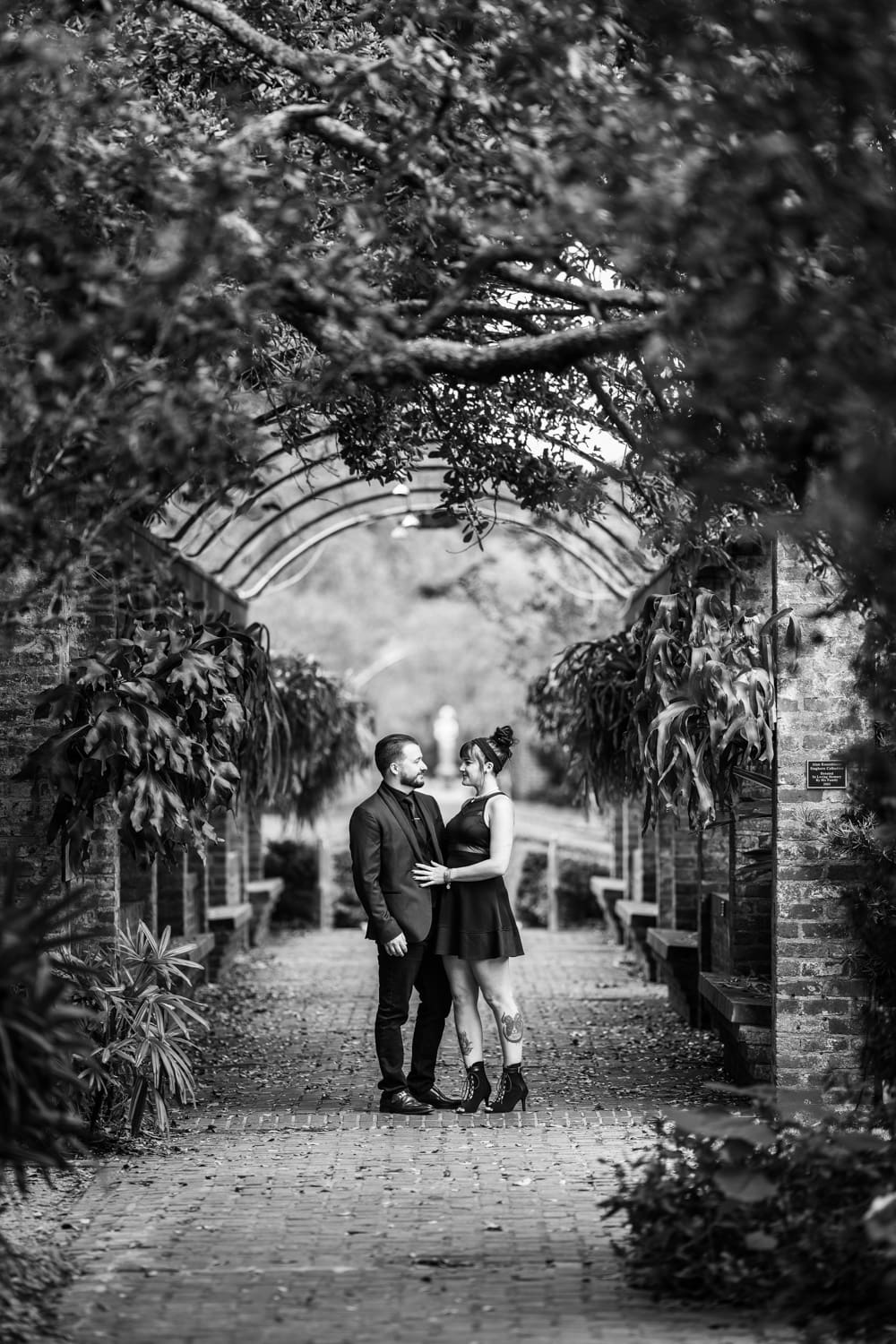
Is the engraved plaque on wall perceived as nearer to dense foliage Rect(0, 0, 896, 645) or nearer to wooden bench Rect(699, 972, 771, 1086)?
wooden bench Rect(699, 972, 771, 1086)

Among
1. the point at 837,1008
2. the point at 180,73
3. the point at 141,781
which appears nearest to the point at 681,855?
the point at 837,1008

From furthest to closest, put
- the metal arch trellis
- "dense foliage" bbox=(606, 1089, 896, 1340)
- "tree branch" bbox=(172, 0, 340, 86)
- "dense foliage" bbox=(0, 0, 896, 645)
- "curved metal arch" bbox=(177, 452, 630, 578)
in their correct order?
the metal arch trellis < "curved metal arch" bbox=(177, 452, 630, 578) < "tree branch" bbox=(172, 0, 340, 86) < "dense foliage" bbox=(606, 1089, 896, 1340) < "dense foliage" bbox=(0, 0, 896, 645)

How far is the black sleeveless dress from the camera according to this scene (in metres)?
8.77

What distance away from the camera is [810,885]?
27.2ft

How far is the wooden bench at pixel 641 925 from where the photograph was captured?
49.3 feet

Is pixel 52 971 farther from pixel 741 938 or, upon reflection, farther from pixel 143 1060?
pixel 741 938

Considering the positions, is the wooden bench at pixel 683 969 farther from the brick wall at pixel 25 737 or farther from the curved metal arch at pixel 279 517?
the brick wall at pixel 25 737

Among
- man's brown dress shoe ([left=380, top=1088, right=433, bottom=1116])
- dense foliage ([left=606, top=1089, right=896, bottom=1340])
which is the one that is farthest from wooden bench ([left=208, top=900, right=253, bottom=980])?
dense foliage ([left=606, top=1089, right=896, bottom=1340])

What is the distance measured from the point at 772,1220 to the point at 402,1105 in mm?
3517

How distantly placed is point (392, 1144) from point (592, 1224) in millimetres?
1744

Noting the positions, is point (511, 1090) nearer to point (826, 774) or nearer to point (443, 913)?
point (443, 913)

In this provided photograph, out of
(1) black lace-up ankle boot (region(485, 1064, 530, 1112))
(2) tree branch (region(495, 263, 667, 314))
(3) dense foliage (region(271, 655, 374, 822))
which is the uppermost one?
(2) tree branch (region(495, 263, 667, 314))

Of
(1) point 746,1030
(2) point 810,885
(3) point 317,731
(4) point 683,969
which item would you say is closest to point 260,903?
(3) point 317,731

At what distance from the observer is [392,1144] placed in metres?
8.10
